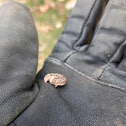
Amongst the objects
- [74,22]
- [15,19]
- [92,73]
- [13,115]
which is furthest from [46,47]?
[13,115]

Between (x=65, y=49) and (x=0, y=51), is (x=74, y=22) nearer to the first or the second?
(x=65, y=49)

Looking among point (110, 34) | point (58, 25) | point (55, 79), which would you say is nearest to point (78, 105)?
point (55, 79)

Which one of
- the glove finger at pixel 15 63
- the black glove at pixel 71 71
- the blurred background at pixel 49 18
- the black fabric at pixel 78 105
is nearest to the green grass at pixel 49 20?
the blurred background at pixel 49 18

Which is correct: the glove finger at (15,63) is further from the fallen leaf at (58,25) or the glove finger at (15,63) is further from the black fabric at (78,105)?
the fallen leaf at (58,25)

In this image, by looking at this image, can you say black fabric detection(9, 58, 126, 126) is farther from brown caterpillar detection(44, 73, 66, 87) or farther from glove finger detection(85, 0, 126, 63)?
glove finger detection(85, 0, 126, 63)

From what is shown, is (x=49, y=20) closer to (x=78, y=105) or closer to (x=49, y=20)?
(x=49, y=20)
